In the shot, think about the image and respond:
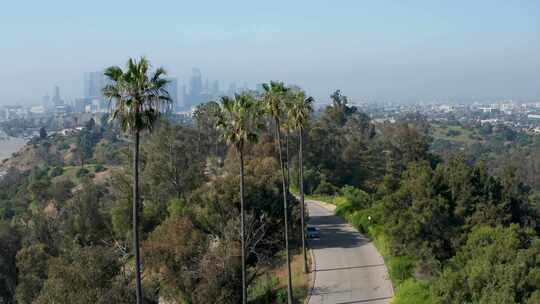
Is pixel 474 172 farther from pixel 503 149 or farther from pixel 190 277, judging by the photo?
pixel 503 149

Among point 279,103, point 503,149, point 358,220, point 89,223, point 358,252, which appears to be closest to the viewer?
point 279,103

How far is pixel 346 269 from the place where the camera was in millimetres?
25797

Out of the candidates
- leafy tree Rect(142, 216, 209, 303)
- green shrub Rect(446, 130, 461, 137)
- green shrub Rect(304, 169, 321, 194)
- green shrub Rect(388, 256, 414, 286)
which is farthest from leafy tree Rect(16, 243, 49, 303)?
green shrub Rect(446, 130, 461, 137)

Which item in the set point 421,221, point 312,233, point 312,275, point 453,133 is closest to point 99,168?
point 312,233

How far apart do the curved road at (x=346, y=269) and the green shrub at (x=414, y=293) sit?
890 millimetres

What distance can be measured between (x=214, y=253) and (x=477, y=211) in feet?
44.2

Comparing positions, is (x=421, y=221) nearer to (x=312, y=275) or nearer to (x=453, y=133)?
(x=312, y=275)

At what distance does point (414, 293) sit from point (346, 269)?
5536 millimetres

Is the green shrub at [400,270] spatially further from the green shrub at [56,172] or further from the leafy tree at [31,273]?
the green shrub at [56,172]

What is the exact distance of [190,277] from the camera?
20.9 meters

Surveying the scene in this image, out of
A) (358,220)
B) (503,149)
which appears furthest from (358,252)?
(503,149)

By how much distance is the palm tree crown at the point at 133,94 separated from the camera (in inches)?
583

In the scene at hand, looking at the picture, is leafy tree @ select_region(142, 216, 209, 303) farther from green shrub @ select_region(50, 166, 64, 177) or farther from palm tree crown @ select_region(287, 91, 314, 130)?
green shrub @ select_region(50, 166, 64, 177)

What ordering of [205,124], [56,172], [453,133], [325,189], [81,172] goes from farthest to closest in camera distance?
[453,133] → [56,172] → [81,172] → [205,124] → [325,189]
